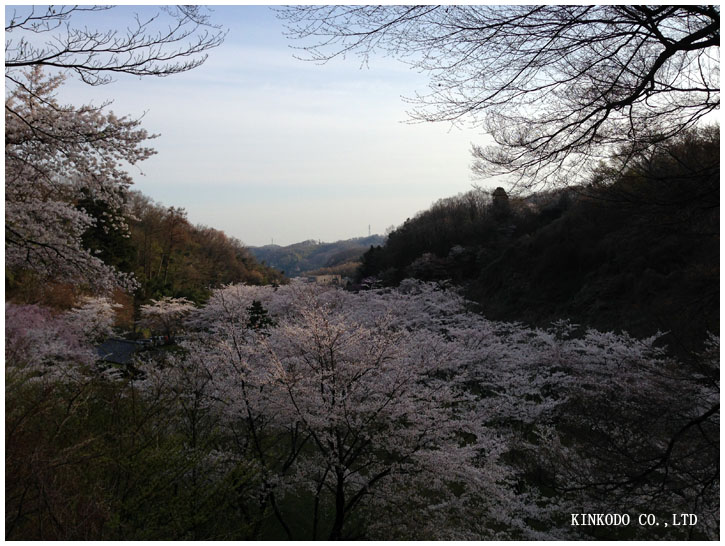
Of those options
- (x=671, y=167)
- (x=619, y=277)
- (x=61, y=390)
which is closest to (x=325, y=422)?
(x=61, y=390)

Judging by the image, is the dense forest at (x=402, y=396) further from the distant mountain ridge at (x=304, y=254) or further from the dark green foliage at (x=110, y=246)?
the distant mountain ridge at (x=304, y=254)

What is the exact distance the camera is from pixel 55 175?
182 inches

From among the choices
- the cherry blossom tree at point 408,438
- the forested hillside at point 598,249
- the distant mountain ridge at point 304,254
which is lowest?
the cherry blossom tree at point 408,438

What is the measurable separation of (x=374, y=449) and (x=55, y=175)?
4.31 m

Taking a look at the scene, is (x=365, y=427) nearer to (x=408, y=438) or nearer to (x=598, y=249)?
(x=408, y=438)

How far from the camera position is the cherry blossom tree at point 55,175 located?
4.23m

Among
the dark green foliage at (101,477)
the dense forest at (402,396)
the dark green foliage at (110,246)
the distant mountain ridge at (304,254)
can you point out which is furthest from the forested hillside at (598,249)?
the distant mountain ridge at (304,254)

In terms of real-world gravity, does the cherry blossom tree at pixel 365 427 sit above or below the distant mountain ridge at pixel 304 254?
below

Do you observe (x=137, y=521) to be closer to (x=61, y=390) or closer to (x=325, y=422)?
(x=325, y=422)

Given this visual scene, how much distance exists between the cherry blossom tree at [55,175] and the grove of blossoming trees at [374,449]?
3.44 feet

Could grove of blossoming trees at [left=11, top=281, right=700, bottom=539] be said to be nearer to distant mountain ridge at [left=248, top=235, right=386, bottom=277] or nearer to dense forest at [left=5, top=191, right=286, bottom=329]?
dense forest at [left=5, top=191, right=286, bottom=329]

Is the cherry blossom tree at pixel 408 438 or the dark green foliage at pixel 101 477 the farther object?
the cherry blossom tree at pixel 408 438

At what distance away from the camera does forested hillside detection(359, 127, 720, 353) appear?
314cm

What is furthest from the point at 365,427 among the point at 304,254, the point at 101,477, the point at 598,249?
the point at 304,254
